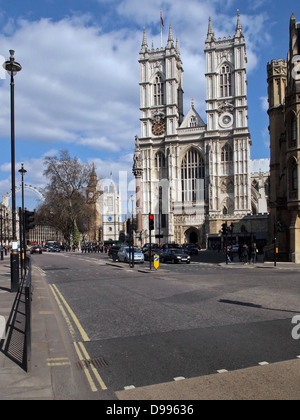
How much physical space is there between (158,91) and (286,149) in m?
57.3

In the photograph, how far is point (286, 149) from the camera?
105 feet

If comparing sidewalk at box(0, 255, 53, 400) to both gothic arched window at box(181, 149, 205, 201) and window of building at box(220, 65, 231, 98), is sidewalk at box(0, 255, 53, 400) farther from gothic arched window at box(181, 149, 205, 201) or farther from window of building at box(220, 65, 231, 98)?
window of building at box(220, 65, 231, 98)

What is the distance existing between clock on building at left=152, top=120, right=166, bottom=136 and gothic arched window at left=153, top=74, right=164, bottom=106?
4212 millimetres

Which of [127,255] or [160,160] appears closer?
[127,255]

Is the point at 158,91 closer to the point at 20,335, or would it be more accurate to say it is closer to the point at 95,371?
the point at 20,335

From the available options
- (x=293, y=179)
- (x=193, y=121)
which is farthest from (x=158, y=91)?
(x=293, y=179)

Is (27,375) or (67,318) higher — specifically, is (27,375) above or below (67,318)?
above

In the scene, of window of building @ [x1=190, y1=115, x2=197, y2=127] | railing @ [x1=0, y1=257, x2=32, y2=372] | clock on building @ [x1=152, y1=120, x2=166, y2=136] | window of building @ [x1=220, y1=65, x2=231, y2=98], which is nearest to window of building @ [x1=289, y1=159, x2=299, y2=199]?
railing @ [x1=0, y1=257, x2=32, y2=372]

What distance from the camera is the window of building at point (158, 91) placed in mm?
84500

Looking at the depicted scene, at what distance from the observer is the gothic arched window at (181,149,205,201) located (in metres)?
81.2

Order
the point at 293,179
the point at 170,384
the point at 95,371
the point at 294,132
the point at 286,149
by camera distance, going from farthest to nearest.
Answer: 1. the point at 286,149
2. the point at 293,179
3. the point at 294,132
4. the point at 95,371
5. the point at 170,384

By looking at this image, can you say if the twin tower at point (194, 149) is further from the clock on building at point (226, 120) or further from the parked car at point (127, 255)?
the parked car at point (127, 255)
